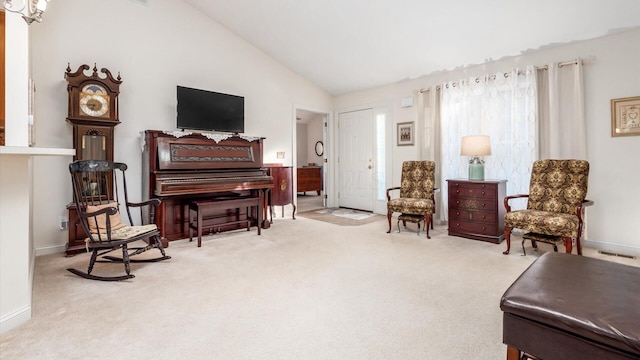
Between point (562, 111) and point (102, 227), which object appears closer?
point (102, 227)

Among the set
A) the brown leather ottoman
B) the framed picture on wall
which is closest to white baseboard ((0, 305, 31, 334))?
the brown leather ottoman

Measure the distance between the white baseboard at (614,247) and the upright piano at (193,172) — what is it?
4.13 metres

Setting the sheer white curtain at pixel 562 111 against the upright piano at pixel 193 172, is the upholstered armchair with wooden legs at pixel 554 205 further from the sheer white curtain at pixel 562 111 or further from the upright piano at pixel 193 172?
the upright piano at pixel 193 172

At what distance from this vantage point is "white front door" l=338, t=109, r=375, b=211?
20.2ft

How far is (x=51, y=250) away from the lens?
3.54 m

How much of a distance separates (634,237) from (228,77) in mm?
5700

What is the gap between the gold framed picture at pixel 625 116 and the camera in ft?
11.0

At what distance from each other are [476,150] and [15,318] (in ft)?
15.1

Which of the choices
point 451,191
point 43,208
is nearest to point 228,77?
point 43,208

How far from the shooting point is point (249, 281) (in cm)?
265

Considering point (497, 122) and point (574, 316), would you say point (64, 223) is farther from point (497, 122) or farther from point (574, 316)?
point (497, 122)

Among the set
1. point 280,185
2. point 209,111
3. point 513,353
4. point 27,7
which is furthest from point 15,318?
point 280,185

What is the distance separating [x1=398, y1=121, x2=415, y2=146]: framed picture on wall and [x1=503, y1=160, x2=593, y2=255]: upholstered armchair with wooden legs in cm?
201

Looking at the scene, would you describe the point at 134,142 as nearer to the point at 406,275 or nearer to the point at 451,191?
the point at 406,275
